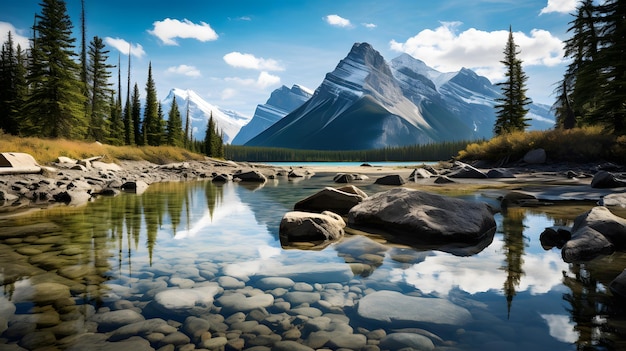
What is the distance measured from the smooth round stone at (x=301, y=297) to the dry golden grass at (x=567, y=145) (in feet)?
77.9

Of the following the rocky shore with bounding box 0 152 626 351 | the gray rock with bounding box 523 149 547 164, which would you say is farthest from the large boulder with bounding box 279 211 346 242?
the gray rock with bounding box 523 149 547 164

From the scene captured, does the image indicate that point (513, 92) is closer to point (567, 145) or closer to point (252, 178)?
point (567, 145)

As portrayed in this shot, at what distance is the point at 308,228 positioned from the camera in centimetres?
602

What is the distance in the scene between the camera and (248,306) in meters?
3.13

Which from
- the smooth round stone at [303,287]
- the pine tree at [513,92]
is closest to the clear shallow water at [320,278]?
the smooth round stone at [303,287]

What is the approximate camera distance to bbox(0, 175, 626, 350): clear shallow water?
267 cm

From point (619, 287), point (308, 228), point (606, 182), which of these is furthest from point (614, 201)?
point (308, 228)

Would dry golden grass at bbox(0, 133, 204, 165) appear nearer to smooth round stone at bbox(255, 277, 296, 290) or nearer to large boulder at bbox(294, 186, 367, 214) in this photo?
large boulder at bbox(294, 186, 367, 214)

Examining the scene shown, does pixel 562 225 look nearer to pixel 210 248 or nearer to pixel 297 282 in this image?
pixel 297 282

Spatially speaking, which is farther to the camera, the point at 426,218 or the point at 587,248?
the point at 426,218

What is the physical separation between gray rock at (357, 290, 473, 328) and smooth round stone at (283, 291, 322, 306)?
42 cm

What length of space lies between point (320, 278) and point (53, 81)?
33.7 meters

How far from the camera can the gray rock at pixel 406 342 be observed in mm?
2413

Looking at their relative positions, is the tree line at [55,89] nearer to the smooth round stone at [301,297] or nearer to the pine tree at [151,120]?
the pine tree at [151,120]
